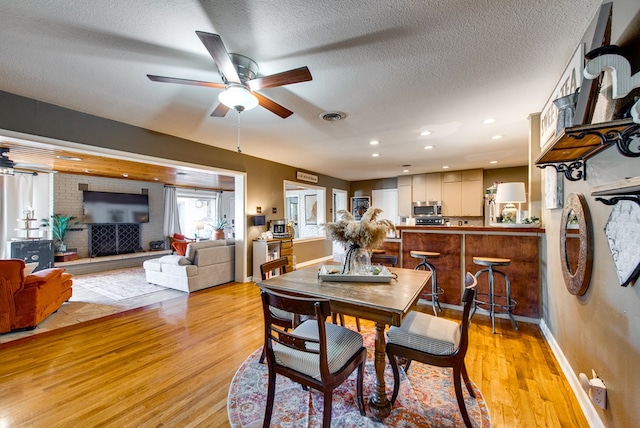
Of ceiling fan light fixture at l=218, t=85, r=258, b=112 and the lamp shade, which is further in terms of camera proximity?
the lamp shade

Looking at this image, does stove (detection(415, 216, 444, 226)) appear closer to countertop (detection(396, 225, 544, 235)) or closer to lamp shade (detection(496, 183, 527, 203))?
countertop (detection(396, 225, 544, 235))

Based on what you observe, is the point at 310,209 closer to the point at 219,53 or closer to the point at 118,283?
the point at 118,283

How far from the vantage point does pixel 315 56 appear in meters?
1.93

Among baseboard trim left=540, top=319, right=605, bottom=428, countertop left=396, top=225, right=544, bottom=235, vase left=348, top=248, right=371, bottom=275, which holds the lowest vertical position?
baseboard trim left=540, top=319, right=605, bottom=428

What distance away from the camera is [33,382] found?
200cm

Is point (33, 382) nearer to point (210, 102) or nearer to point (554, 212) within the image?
point (210, 102)

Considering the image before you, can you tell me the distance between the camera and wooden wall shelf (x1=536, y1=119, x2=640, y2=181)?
1.06 metres

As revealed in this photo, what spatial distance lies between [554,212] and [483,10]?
1.94 meters

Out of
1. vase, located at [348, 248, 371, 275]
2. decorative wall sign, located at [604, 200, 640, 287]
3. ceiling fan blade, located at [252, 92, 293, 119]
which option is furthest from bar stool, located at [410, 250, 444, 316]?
ceiling fan blade, located at [252, 92, 293, 119]

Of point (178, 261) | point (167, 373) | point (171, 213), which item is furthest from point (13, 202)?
point (167, 373)

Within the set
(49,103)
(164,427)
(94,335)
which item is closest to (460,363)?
(164,427)

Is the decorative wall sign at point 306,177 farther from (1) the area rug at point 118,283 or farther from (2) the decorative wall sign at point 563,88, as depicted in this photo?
(2) the decorative wall sign at point 563,88

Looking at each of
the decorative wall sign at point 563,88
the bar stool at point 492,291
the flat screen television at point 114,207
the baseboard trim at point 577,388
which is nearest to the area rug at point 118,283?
the flat screen television at point 114,207

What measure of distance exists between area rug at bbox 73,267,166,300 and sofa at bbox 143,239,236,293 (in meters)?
0.25
